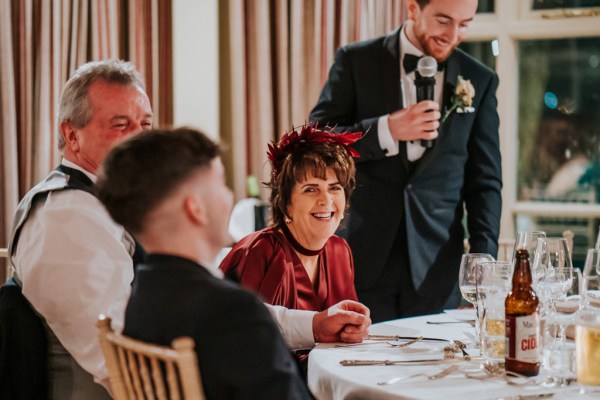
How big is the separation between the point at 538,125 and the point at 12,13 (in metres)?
2.89

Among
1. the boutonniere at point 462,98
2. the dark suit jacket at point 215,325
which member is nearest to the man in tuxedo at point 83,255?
the dark suit jacket at point 215,325

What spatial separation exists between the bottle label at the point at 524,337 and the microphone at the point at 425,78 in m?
1.38

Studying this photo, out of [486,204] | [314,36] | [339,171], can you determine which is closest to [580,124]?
[314,36]

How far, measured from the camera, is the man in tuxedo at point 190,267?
122 cm

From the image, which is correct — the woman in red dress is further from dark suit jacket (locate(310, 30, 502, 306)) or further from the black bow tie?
the black bow tie

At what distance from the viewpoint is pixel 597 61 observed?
4570 mm

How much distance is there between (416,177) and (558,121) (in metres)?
2.09

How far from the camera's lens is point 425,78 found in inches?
109

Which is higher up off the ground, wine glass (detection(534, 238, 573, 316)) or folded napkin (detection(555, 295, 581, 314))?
wine glass (detection(534, 238, 573, 316))

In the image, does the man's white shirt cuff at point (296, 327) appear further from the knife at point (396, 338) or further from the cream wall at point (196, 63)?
the cream wall at point (196, 63)

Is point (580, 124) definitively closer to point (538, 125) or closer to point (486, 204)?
point (538, 125)

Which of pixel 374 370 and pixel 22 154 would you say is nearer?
pixel 374 370

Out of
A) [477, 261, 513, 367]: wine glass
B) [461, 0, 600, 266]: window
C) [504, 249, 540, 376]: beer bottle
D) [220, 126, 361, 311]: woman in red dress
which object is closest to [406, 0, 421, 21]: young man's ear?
[220, 126, 361, 311]: woman in red dress

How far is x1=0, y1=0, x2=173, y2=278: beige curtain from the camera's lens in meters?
3.55
